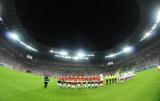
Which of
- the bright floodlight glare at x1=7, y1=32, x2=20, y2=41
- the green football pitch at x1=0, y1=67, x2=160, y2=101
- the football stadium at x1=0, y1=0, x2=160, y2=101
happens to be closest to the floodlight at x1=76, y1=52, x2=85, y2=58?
the football stadium at x1=0, y1=0, x2=160, y2=101

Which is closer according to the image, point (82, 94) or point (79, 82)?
point (82, 94)

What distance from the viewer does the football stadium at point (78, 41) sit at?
1704 inches

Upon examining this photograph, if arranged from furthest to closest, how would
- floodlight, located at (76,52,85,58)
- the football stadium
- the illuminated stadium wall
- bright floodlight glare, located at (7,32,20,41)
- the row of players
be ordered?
1. floodlight, located at (76,52,85,58)
2. bright floodlight glare, located at (7,32,20,41)
3. the illuminated stadium wall
4. the football stadium
5. the row of players

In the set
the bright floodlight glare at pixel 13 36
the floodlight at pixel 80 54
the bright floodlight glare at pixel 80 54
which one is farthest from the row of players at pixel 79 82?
the bright floodlight glare at pixel 80 54

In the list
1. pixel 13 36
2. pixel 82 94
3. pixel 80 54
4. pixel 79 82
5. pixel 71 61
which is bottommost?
pixel 82 94

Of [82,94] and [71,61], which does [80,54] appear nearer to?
[71,61]

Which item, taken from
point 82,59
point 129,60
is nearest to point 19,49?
point 82,59

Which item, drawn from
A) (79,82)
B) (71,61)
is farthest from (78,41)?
(79,82)

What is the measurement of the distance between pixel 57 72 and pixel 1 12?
88.1ft

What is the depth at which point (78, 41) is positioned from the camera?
231 ft

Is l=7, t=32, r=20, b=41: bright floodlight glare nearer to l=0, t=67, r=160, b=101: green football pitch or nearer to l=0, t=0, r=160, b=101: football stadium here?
l=0, t=0, r=160, b=101: football stadium

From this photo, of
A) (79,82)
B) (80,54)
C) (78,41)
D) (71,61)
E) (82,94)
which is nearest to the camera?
(82,94)

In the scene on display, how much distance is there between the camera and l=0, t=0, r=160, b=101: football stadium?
1704 inches

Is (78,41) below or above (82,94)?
above
